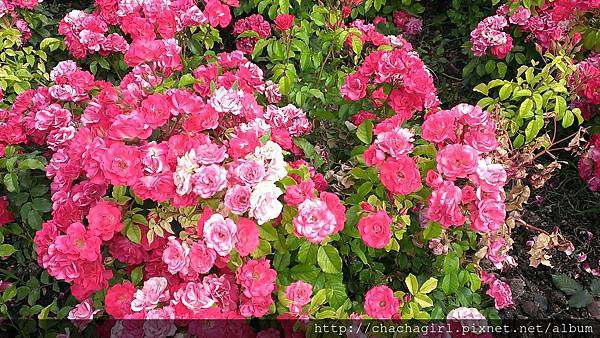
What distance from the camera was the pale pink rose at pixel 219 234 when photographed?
4.37 ft

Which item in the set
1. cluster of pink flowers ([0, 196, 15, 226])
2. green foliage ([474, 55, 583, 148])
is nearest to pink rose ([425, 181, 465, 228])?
green foliage ([474, 55, 583, 148])

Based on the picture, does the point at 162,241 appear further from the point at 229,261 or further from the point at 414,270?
the point at 414,270

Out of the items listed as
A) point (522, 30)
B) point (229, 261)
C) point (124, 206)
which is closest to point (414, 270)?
point (229, 261)

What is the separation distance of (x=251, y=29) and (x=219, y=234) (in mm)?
1751

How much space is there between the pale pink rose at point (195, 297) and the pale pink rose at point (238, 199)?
0.71 ft

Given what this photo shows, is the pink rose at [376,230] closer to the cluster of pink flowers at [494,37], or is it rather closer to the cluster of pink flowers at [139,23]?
the cluster of pink flowers at [139,23]

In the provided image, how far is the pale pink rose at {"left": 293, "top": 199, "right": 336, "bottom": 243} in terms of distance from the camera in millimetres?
1384

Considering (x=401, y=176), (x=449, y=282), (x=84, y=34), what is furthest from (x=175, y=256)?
(x=84, y=34)

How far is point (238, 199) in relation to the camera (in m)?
1.36

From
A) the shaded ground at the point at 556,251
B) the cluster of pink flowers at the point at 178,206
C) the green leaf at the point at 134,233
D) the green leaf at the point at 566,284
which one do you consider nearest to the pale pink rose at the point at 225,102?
the cluster of pink flowers at the point at 178,206

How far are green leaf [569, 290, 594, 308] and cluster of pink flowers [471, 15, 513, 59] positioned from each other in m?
1.29

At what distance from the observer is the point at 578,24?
2.42 metres

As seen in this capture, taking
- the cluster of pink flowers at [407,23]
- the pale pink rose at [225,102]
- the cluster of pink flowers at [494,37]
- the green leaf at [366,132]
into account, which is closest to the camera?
the pale pink rose at [225,102]

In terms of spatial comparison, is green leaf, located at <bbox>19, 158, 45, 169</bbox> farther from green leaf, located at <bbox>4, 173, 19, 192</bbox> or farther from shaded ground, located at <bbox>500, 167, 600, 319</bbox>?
shaded ground, located at <bbox>500, 167, 600, 319</bbox>
